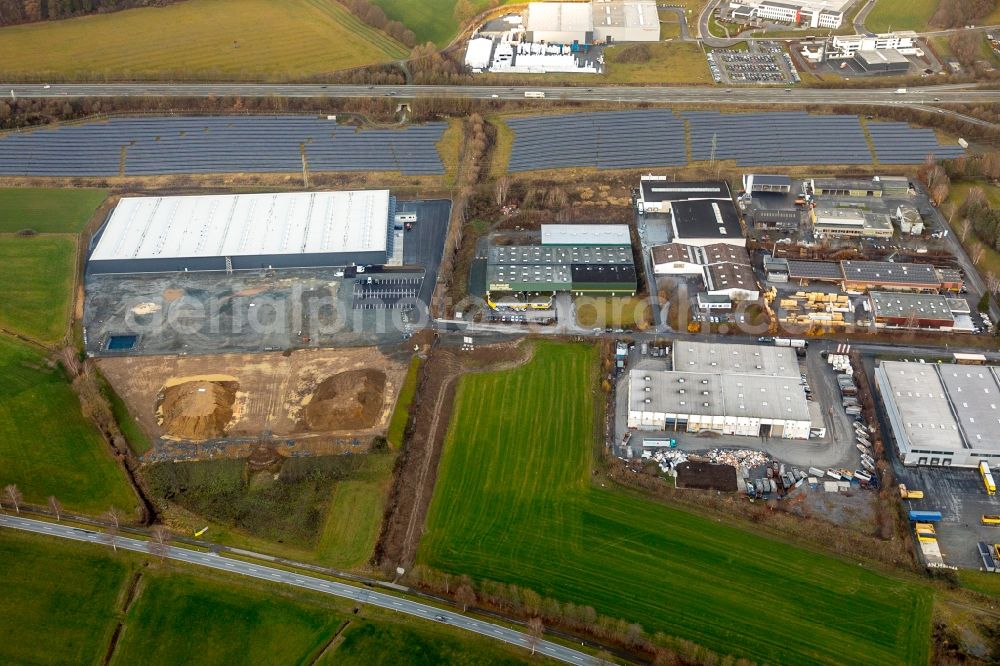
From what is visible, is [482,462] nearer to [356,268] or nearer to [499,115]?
[356,268]

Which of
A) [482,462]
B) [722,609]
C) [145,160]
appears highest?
[145,160]

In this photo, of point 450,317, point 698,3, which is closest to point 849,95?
point 698,3

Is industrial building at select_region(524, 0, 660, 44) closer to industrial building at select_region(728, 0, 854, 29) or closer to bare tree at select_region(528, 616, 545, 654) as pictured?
industrial building at select_region(728, 0, 854, 29)

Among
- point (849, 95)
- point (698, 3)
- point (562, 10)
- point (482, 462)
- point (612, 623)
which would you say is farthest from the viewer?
point (698, 3)

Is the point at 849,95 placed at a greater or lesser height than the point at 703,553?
greater

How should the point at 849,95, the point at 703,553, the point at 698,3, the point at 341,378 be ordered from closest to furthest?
the point at 703,553
the point at 341,378
the point at 849,95
the point at 698,3

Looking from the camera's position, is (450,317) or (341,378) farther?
(450,317)
